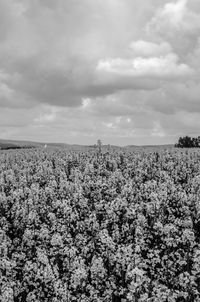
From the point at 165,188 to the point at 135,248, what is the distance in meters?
6.31

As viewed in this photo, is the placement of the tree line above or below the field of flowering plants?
above

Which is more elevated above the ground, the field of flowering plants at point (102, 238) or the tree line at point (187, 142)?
the tree line at point (187, 142)

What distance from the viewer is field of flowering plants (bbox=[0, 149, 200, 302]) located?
43.9 ft

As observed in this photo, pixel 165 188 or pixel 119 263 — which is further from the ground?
pixel 165 188

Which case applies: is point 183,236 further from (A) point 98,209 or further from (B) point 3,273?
(B) point 3,273

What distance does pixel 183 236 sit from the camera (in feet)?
49.8

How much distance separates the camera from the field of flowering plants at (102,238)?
13.4 m

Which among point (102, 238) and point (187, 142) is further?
point (187, 142)

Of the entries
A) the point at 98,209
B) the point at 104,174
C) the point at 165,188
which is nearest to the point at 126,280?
the point at 98,209

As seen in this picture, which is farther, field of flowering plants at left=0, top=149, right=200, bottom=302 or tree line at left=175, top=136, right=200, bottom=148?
tree line at left=175, top=136, right=200, bottom=148

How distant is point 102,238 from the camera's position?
587 inches

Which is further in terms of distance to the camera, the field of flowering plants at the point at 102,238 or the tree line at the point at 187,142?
the tree line at the point at 187,142

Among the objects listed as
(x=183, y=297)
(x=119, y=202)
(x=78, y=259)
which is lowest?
(x=183, y=297)

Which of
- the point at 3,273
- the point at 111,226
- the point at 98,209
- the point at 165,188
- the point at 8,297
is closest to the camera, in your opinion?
the point at 8,297
